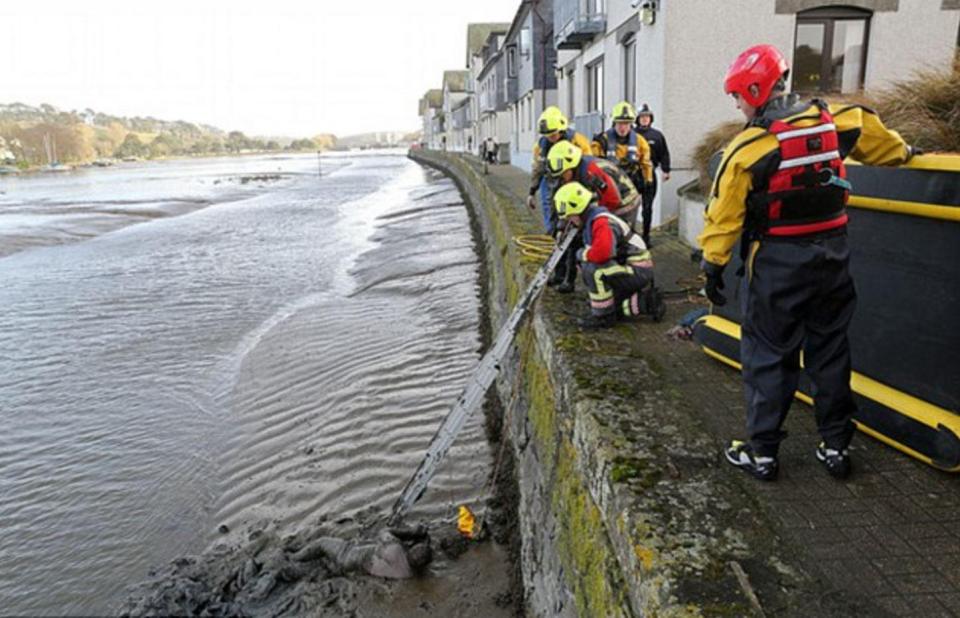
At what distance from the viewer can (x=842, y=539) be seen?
2627 mm

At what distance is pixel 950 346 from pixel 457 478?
166 inches

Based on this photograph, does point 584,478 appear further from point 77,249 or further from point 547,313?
Result: point 77,249

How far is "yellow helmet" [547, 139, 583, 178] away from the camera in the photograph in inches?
249

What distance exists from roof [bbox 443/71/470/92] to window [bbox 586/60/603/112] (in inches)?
2605

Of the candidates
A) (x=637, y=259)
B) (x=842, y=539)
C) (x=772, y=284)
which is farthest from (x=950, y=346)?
(x=637, y=259)

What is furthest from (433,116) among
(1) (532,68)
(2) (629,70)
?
(2) (629,70)

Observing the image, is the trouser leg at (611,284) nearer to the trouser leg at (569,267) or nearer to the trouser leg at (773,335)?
the trouser leg at (569,267)

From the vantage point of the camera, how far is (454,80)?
8225 cm

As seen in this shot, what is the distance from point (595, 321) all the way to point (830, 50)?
28.3 ft

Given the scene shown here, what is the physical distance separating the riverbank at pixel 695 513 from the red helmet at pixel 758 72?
5.61 feet

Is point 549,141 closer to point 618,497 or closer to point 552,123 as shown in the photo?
point 552,123

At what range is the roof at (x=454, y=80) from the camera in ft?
266

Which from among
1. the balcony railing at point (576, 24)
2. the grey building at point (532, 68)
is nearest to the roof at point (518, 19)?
the grey building at point (532, 68)

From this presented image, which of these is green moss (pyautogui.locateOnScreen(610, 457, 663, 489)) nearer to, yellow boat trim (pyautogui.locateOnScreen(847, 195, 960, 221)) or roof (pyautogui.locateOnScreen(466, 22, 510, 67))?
yellow boat trim (pyautogui.locateOnScreen(847, 195, 960, 221))
